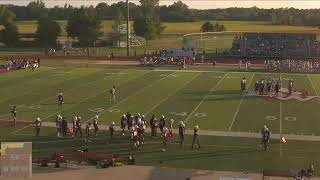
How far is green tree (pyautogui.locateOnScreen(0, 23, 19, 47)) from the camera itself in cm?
8616

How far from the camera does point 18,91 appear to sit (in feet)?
126

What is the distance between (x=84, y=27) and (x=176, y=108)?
55.9 metres

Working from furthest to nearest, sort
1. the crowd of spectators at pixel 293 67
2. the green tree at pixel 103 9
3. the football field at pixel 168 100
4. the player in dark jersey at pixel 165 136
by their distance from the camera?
the green tree at pixel 103 9, the crowd of spectators at pixel 293 67, the football field at pixel 168 100, the player in dark jersey at pixel 165 136

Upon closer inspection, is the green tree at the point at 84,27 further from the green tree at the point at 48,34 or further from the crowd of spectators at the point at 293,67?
the crowd of spectators at the point at 293,67

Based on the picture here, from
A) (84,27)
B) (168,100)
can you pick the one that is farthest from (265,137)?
(84,27)

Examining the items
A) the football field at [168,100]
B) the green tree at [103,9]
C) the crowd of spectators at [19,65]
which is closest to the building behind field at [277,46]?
the football field at [168,100]

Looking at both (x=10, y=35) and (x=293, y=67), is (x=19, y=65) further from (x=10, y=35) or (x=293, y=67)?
(x=10, y=35)

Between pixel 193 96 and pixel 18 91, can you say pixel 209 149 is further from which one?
pixel 18 91

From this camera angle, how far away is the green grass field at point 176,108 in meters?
22.7

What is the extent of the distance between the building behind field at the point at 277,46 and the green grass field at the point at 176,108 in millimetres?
19003

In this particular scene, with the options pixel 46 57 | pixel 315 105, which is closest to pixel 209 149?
pixel 315 105

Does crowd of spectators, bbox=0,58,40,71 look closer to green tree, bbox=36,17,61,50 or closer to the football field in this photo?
the football field

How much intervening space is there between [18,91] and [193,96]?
12.0m

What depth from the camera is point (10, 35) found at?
86375 mm
